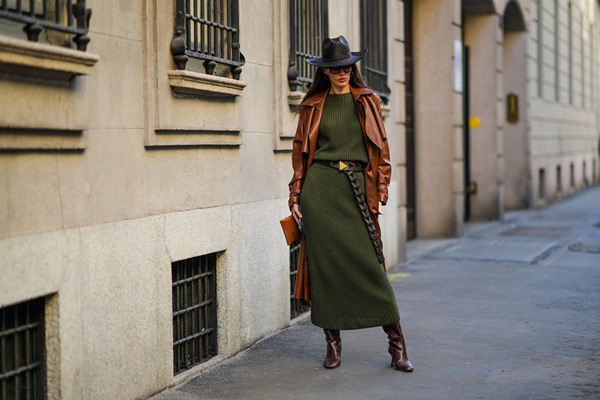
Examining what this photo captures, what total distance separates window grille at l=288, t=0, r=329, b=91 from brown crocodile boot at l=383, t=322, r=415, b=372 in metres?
2.73

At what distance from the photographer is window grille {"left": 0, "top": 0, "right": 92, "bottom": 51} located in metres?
5.22

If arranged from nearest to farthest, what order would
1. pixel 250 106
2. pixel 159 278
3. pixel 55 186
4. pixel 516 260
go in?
pixel 55 186
pixel 159 278
pixel 250 106
pixel 516 260

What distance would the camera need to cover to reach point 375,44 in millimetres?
12250

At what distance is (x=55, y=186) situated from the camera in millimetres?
5504

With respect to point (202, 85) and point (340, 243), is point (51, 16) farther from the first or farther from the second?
point (340, 243)

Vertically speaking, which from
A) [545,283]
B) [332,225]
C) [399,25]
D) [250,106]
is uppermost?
[399,25]

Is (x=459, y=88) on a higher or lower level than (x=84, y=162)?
higher

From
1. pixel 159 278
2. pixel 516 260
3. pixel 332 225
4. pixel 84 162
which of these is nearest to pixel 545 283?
pixel 516 260

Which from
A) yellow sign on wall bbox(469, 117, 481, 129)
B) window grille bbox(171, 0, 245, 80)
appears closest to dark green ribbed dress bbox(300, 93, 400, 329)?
window grille bbox(171, 0, 245, 80)

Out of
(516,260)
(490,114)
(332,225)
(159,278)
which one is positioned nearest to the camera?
(159,278)

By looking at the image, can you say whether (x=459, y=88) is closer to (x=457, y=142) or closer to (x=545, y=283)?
(x=457, y=142)

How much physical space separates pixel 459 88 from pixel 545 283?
5694 mm

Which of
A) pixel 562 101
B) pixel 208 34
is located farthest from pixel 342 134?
pixel 562 101

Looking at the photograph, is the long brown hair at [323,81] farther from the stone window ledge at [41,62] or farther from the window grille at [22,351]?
the window grille at [22,351]
